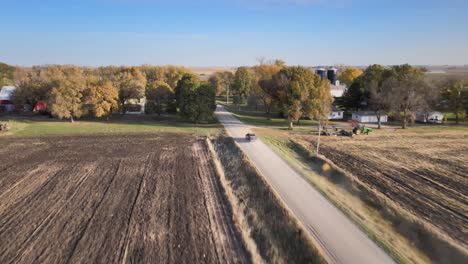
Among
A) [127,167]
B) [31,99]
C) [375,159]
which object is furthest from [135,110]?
[375,159]

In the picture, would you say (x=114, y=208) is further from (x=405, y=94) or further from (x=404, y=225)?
(x=405, y=94)

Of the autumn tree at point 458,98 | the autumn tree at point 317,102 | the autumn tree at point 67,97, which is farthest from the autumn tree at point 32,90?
the autumn tree at point 458,98

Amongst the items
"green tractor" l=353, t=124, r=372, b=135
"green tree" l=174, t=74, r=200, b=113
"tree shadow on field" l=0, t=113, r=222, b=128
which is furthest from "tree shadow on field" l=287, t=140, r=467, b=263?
"green tree" l=174, t=74, r=200, b=113

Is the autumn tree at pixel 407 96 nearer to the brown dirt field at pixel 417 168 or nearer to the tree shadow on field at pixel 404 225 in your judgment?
the brown dirt field at pixel 417 168

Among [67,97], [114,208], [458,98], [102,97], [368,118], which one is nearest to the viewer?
[114,208]

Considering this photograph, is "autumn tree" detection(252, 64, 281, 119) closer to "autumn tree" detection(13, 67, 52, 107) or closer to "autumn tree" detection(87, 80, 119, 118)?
"autumn tree" detection(87, 80, 119, 118)

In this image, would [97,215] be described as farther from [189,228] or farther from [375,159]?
[375,159]

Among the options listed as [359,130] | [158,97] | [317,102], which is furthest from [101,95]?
[359,130]
